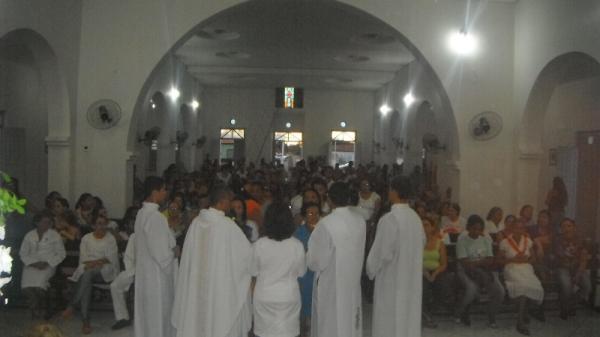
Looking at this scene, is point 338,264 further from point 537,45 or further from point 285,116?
point 285,116

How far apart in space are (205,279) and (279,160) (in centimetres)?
2019

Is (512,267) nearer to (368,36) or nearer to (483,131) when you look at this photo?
(483,131)

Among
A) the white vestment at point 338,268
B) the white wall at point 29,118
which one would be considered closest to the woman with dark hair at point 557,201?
the white vestment at point 338,268

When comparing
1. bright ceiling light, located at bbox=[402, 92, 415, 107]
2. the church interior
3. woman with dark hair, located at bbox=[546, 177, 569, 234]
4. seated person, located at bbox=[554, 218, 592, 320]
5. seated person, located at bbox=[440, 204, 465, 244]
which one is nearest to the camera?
seated person, located at bbox=[554, 218, 592, 320]

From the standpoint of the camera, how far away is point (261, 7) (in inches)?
463

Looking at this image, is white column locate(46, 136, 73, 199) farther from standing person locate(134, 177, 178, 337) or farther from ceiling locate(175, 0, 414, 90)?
standing person locate(134, 177, 178, 337)

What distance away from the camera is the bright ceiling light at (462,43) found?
9.97 meters

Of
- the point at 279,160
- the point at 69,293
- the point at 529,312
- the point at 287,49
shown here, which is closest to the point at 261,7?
the point at 287,49

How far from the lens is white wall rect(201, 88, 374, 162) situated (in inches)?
968

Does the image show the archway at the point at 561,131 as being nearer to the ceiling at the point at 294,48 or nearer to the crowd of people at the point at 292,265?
the crowd of people at the point at 292,265

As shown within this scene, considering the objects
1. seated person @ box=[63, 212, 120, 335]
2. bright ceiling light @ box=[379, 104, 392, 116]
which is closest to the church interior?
seated person @ box=[63, 212, 120, 335]

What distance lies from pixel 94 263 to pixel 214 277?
2.76 meters

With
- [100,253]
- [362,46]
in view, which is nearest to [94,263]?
[100,253]

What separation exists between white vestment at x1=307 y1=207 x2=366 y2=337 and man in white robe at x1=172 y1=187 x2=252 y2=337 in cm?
60
